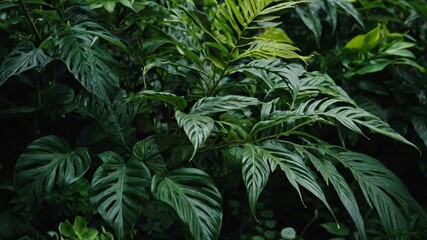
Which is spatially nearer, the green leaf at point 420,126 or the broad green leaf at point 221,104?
the broad green leaf at point 221,104

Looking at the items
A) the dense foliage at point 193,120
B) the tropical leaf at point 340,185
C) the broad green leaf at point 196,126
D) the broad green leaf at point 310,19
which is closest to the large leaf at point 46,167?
the dense foliage at point 193,120

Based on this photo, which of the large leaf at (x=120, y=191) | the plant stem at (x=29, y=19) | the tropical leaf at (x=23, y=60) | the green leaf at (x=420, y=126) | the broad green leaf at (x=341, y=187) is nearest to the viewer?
the large leaf at (x=120, y=191)

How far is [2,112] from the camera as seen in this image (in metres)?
1.45

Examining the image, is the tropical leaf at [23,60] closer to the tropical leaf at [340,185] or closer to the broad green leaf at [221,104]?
the broad green leaf at [221,104]

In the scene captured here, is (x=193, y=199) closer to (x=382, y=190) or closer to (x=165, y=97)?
(x=165, y=97)

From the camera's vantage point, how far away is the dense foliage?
3.92ft

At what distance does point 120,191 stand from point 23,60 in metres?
0.47

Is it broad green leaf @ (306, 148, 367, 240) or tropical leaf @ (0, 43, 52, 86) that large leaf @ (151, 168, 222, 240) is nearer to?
broad green leaf @ (306, 148, 367, 240)

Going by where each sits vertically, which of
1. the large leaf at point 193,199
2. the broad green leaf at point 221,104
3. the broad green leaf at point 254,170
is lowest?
the large leaf at point 193,199

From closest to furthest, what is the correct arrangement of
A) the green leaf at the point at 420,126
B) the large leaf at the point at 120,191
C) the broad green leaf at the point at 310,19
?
the large leaf at the point at 120,191 < the green leaf at the point at 420,126 < the broad green leaf at the point at 310,19

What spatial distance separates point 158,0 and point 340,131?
750 mm

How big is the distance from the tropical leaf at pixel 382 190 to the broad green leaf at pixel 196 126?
0.36 meters

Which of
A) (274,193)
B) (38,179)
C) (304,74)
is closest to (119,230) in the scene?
(38,179)

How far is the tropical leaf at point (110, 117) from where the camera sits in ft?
4.53
